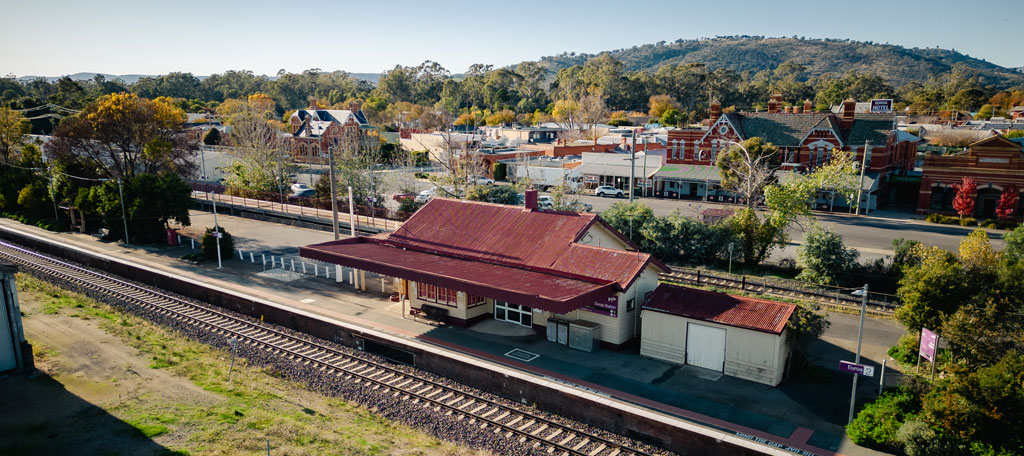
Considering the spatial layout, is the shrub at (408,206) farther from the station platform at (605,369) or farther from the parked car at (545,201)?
the station platform at (605,369)

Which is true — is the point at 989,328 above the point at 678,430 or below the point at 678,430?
above

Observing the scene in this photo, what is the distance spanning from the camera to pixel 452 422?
16891 mm

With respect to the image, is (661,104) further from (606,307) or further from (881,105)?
(606,307)

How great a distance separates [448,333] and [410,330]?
1.50 metres

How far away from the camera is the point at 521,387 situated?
1797cm

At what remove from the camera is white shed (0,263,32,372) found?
18.9 meters

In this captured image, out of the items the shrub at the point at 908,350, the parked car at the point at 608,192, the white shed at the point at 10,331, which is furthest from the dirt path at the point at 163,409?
the parked car at the point at 608,192

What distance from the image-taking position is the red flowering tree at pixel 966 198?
4262 cm

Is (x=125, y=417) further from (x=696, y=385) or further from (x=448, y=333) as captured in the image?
(x=696, y=385)

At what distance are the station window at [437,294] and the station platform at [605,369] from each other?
0.90m

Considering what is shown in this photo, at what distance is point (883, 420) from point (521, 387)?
9222 mm

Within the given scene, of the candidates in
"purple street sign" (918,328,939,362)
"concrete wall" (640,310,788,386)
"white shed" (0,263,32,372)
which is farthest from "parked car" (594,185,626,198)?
"white shed" (0,263,32,372)

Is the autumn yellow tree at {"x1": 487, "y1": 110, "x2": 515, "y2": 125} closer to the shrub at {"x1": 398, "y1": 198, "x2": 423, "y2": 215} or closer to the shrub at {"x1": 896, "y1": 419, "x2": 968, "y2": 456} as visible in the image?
the shrub at {"x1": 398, "y1": 198, "x2": 423, "y2": 215}

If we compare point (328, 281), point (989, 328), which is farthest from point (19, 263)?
point (989, 328)
